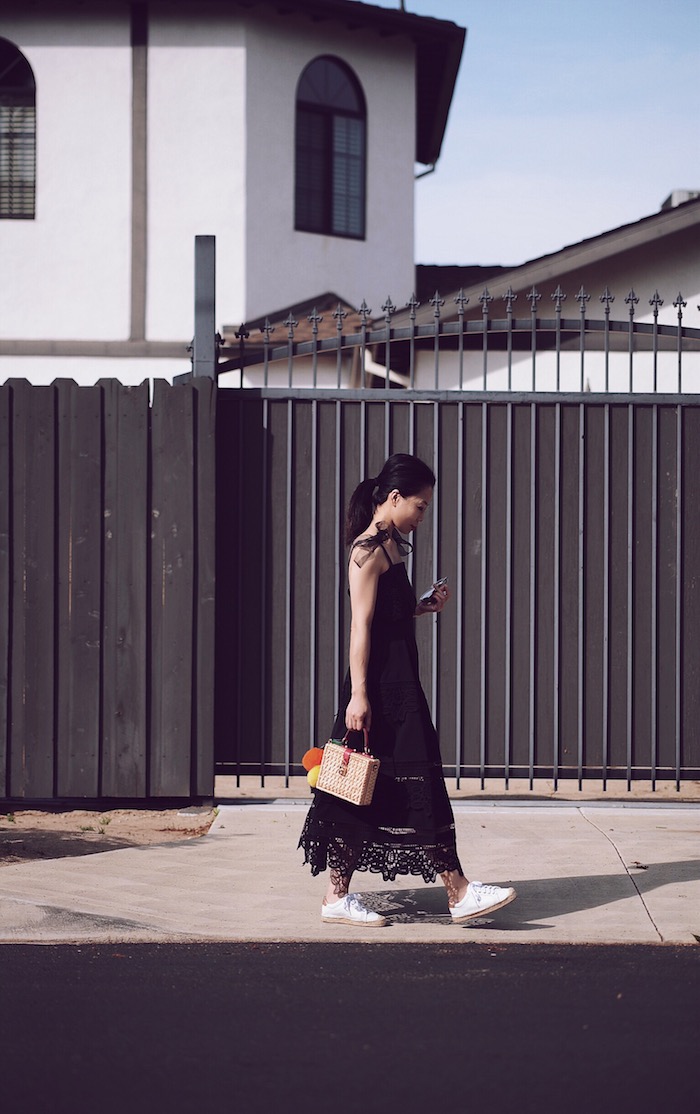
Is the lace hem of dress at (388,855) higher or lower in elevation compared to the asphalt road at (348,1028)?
higher

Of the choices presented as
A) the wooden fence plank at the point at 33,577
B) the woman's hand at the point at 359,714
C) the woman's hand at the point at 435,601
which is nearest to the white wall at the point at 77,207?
the wooden fence plank at the point at 33,577

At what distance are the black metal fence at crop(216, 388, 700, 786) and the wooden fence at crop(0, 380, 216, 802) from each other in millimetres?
300

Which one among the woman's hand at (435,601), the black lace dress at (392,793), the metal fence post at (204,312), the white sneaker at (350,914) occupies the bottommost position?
the white sneaker at (350,914)

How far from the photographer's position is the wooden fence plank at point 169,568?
840 centimetres

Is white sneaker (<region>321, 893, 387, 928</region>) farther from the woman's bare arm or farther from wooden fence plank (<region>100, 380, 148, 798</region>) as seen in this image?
wooden fence plank (<region>100, 380, 148, 798</region>)

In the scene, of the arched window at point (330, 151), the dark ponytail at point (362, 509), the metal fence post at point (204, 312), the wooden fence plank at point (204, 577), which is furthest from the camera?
the arched window at point (330, 151)

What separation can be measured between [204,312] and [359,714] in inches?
134

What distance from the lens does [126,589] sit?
8414mm

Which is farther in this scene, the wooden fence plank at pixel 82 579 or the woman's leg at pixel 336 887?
the wooden fence plank at pixel 82 579

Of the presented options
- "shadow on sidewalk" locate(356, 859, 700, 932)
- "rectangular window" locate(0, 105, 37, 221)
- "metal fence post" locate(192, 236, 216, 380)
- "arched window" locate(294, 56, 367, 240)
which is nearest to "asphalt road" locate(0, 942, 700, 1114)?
"shadow on sidewalk" locate(356, 859, 700, 932)

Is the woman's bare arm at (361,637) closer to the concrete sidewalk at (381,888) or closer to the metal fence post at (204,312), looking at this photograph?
the concrete sidewalk at (381,888)

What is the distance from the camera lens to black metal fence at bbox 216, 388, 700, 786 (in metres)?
8.65

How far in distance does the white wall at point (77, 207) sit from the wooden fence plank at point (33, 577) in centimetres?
1093

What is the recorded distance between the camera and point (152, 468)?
845cm
